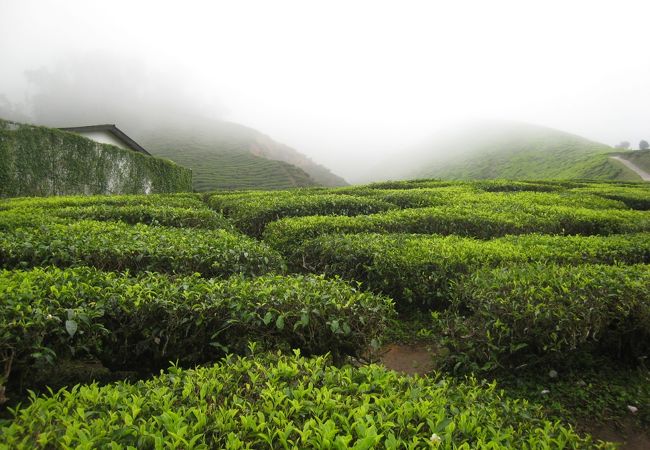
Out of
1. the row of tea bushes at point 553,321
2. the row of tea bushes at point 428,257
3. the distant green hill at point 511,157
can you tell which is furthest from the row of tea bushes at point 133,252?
the distant green hill at point 511,157

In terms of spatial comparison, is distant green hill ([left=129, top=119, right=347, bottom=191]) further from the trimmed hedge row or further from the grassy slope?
the grassy slope

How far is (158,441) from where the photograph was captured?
1.84m

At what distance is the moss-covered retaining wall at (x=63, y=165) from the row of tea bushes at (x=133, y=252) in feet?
46.1

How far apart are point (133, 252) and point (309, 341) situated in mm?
3288

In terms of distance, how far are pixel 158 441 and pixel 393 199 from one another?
1229 cm

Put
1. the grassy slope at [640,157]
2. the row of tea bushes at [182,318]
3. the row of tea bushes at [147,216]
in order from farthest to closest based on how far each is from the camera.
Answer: the grassy slope at [640,157] < the row of tea bushes at [147,216] < the row of tea bushes at [182,318]

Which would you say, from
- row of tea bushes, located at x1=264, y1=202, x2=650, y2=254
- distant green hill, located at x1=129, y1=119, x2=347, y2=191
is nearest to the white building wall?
distant green hill, located at x1=129, y1=119, x2=347, y2=191

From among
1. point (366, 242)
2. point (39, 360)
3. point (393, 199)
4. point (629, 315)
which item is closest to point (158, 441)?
point (39, 360)

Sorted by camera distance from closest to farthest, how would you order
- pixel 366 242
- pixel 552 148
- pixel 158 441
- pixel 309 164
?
pixel 158 441 → pixel 366 242 → pixel 552 148 → pixel 309 164

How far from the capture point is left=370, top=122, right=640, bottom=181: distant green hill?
1687 inches

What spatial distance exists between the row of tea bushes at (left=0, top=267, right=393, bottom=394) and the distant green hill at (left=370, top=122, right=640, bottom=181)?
42.0m

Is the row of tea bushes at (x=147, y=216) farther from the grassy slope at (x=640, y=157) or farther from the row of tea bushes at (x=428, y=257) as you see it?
the grassy slope at (x=640, y=157)

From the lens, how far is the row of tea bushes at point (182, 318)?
3402 millimetres

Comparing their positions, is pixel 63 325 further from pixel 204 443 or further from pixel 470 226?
pixel 470 226
